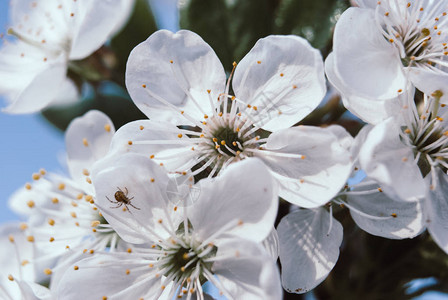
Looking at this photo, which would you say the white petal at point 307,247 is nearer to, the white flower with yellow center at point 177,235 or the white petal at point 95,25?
the white flower with yellow center at point 177,235

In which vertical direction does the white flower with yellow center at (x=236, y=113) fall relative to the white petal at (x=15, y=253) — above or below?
above

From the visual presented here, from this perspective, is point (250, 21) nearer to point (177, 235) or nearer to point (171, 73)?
point (171, 73)

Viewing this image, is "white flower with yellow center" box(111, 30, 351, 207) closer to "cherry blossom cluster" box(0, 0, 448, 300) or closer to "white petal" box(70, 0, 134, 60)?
"cherry blossom cluster" box(0, 0, 448, 300)

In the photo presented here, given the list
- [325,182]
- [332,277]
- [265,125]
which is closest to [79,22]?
[265,125]

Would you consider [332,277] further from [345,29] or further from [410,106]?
[345,29]

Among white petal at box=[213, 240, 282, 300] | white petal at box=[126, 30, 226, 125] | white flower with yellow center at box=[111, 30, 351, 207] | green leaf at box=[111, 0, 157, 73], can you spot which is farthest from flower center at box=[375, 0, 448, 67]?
green leaf at box=[111, 0, 157, 73]

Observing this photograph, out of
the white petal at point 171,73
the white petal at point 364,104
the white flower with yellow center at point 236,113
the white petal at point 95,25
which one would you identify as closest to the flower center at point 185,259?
the white flower with yellow center at point 236,113

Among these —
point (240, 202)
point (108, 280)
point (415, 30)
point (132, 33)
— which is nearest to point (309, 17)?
point (415, 30)
